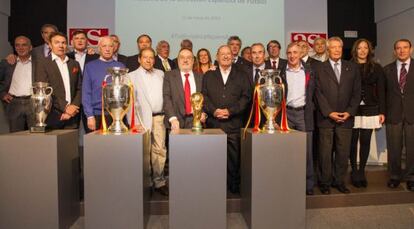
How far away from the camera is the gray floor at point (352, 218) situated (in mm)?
2648

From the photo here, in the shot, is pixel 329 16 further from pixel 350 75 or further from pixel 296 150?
pixel 296 150

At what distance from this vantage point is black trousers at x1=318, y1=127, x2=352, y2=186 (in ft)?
10.4

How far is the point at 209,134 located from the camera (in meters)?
2.38

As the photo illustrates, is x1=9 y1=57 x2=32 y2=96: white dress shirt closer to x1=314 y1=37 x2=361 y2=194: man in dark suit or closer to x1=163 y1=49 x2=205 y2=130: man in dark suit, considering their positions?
x1=163 y1=49 x2=205 y2=130: man in dark suit

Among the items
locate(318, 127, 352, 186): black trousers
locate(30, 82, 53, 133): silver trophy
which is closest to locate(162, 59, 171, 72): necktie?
locate(30, 82, 53, 133): silver trophy

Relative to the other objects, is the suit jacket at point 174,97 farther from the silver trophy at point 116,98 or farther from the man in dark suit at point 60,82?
the man in dark suit at point 60,82

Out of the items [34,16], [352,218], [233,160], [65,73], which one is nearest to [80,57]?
[65,73]

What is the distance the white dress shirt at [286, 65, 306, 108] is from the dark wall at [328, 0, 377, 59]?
3.42 metres

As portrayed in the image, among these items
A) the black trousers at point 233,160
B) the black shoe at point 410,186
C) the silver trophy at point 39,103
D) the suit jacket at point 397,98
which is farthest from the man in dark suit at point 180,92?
the black shoe at point 410,186

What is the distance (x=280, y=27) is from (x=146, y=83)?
296 cm

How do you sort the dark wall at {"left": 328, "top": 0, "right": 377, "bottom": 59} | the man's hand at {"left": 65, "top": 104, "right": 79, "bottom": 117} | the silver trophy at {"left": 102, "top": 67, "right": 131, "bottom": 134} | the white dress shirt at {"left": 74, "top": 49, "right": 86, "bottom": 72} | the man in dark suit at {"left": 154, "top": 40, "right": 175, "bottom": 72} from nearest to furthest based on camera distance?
the silver trophy at {"left": 102, "top": 67, "right": 131, "bottom": 134}
the man's hand at {"left": 65, "top": 104, "right": 79, "bottom": 117}
the white dress shirt at {"left": 74, "top": 49, "right": 86, "bottom": 72}
the man in dark suit at {"left": 154, "top": 40, "right": 175, "bottom": 72}
the dark wall at {"left": 328, "top": 0, "right": 377, "bottom": 59}

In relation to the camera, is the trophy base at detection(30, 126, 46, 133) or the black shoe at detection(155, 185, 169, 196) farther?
the black shoe at detection(155, 185, 169, 196)

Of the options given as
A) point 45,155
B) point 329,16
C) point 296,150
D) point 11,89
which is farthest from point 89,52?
point 329,16

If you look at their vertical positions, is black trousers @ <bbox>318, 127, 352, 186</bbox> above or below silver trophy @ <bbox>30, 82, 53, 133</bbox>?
below
